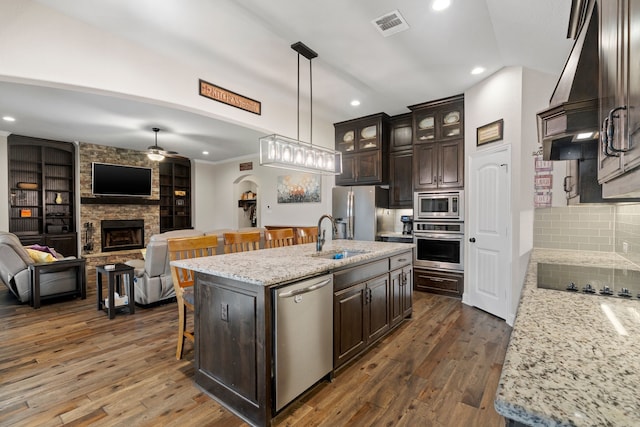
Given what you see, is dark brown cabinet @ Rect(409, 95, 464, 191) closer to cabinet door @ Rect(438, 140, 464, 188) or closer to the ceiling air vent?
cabinet door @ Rect(438, 140, 464, 188)

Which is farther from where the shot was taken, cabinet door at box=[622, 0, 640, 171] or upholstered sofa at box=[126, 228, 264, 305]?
upholstered sofa at box=[126, 228, 264, 305]

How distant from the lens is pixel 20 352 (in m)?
2.70

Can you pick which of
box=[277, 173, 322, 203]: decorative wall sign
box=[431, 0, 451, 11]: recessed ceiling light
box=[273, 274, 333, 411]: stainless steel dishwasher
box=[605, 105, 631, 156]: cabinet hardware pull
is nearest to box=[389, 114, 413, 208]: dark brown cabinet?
box=[277, 173, 322, 203]: decorative wall sign

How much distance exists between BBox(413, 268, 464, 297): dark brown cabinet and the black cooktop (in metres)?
2.45

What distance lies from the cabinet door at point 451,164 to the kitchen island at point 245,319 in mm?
2547

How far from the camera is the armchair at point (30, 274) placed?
387 centimetres

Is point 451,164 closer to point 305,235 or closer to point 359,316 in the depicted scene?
point 305,235

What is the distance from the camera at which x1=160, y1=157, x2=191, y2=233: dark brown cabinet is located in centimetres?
846

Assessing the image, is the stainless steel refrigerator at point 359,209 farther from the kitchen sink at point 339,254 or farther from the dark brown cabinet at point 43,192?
the dark brown cabinet at point 43,192

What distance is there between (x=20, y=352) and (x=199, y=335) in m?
2.01

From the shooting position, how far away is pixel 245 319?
1.81m

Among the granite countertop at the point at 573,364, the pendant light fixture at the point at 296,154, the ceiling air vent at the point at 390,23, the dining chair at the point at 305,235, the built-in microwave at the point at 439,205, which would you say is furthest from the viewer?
the built-in microwave at the point at 439,205

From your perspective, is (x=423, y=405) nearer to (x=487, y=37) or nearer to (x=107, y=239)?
(x=487, y=37)

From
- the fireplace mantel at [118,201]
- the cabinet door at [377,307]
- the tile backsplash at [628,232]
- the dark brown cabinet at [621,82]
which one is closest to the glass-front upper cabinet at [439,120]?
the tile backsplash at [628,232]
